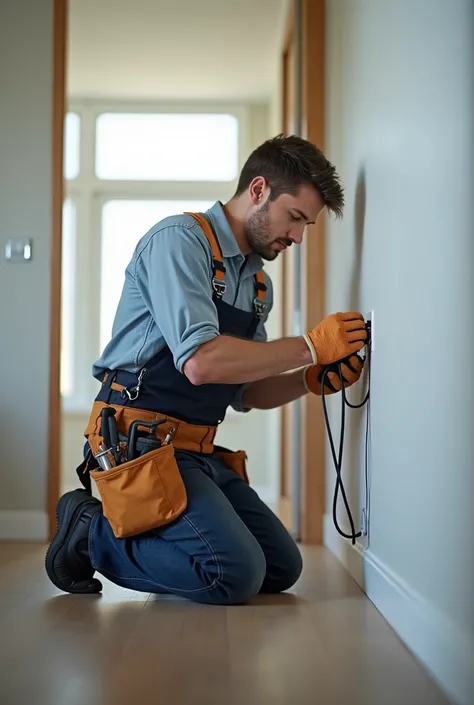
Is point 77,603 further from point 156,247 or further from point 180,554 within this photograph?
point 156,247

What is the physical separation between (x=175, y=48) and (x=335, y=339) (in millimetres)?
3414

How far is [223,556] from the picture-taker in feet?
6.92

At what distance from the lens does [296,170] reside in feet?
7.66

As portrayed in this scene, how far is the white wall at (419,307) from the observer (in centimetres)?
137

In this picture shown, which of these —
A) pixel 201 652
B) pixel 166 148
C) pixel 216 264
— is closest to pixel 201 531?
pixel 201 652

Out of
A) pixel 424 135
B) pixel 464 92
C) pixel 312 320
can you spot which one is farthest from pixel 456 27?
pixel 312 320

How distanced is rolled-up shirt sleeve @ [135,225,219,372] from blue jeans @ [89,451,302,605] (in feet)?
1.11

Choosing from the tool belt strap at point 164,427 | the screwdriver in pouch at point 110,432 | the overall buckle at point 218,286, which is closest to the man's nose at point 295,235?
the overall buckle at point 218,286

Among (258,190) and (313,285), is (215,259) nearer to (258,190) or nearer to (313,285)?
(258,190)

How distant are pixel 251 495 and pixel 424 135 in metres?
1.23

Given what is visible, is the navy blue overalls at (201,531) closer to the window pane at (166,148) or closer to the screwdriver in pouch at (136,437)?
the screwdriver in pouch at (136,437)

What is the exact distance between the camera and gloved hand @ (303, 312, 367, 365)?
214 cm

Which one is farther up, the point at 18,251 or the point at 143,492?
the point at 18,251

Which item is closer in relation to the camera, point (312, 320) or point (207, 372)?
point (207, 372)
